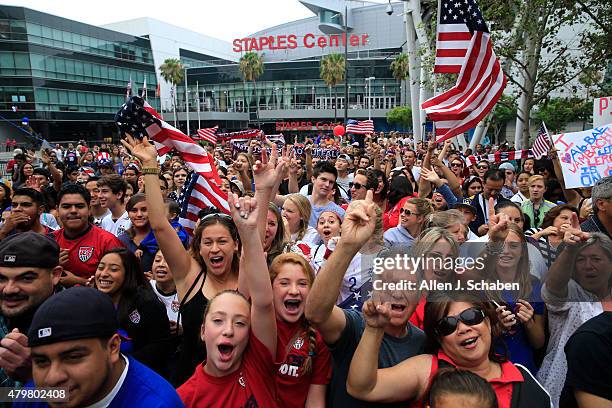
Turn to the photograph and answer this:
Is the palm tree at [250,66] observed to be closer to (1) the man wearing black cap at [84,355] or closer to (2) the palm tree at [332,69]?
(2) the palm tree at [332,69]

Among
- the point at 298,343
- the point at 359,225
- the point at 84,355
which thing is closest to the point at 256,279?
the point at 298,343

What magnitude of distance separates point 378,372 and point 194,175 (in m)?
3.87

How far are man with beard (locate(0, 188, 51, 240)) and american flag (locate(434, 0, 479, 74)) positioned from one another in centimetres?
530

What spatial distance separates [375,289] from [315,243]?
2526 millimetres

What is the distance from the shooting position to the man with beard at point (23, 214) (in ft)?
14.8

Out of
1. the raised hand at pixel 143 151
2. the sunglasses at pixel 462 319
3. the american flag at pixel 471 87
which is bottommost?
the sunglasses at pixel 462 319

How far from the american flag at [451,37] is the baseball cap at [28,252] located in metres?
5.26

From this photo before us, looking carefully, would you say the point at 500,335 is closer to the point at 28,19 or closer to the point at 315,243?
the point at 315,243

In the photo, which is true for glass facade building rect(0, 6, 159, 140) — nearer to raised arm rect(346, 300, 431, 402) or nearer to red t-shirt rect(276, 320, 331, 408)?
red t-shirt rect(276, 320, 331, 408)

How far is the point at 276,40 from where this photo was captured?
285 feet

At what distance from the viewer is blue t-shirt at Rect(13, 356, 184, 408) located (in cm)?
177

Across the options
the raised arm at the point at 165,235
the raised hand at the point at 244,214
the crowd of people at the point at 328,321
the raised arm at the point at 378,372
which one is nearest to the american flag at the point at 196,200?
the crowd of people at the point at 328,321

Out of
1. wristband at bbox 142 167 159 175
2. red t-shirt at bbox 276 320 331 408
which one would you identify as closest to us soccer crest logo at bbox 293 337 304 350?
red t-shirt at bbox 276 320 331 408

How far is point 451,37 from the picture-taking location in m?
6.10
